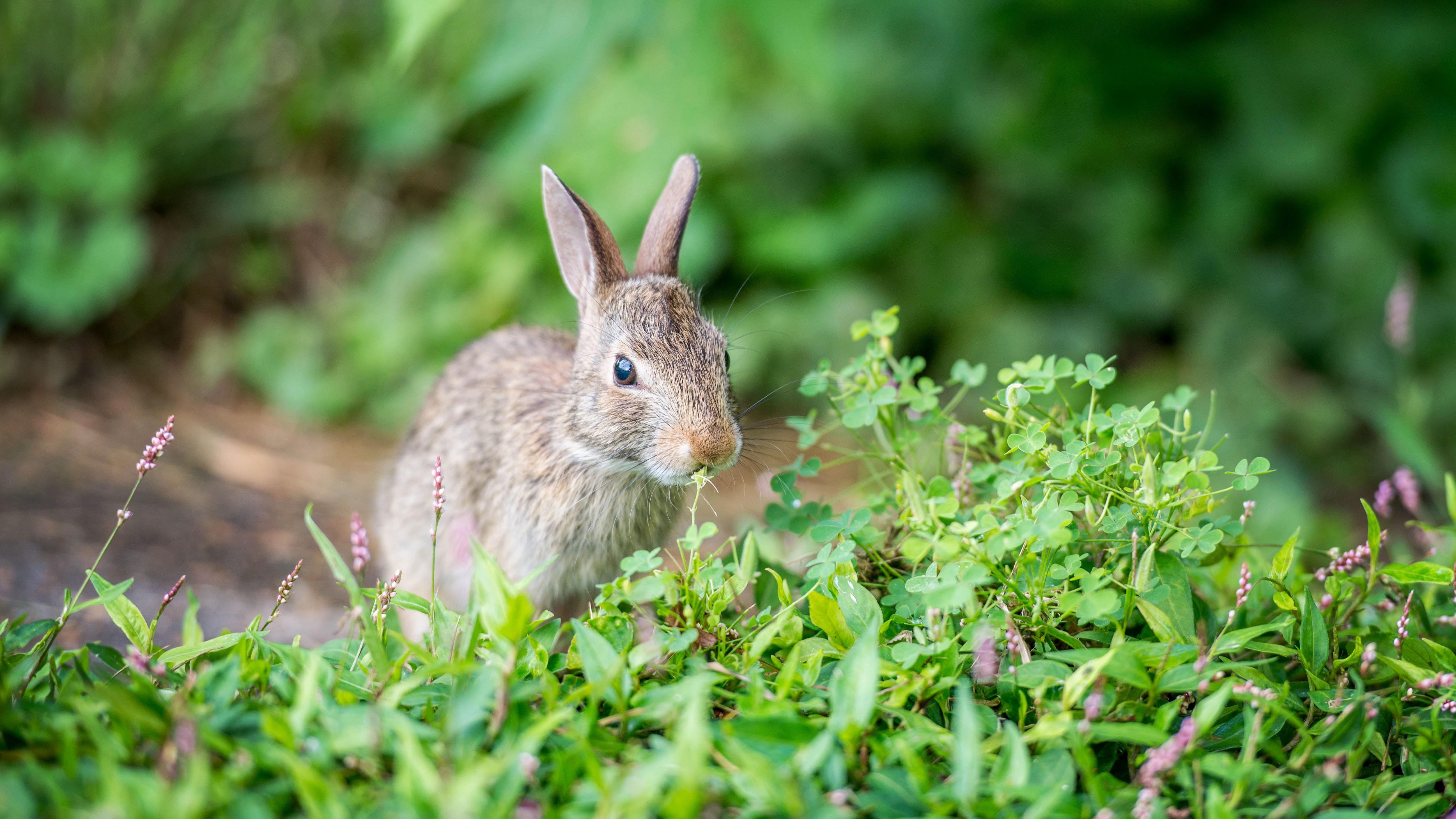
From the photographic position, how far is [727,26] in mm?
5441

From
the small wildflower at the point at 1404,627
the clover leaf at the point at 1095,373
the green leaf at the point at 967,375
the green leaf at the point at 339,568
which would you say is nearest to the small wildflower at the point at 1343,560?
the small wildflower at the point at 1404,627

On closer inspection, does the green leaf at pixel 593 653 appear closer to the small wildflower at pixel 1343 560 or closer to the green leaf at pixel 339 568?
the green leaf at pixel 339 568

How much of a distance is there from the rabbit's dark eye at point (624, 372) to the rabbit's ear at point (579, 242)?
0.32 m

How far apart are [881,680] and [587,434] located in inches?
58.0

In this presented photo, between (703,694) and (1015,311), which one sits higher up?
(1015,311)

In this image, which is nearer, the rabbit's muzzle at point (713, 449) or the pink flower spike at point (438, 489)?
the pink flower spike at point (438, 489)

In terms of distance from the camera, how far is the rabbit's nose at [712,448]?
287 centimetres

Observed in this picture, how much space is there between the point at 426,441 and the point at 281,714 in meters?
2.32

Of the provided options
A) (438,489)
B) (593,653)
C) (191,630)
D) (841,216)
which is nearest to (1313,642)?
(593,653)

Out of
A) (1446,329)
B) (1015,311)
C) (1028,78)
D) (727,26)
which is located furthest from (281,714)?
(1446,329)

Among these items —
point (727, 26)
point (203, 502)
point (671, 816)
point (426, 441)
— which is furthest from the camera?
point (727, 26)

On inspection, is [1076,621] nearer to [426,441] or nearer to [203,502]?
[426,441]

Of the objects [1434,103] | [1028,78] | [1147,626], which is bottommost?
[1147,626]

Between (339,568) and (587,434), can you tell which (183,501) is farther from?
(339,568)
